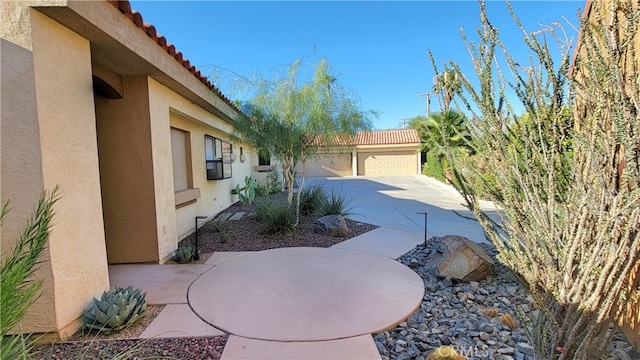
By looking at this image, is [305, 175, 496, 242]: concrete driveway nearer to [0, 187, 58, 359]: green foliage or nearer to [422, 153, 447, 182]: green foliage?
[422, 153, 447, 182]: green foliage

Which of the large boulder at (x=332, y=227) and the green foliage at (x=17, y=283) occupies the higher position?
the green foliage at (x=17, y=283)

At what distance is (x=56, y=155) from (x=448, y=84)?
385 cm

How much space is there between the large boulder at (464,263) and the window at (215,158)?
653 centimetres

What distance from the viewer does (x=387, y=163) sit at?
89.2 feet

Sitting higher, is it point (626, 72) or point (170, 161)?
point (626, 72)

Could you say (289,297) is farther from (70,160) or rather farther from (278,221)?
(278,221)

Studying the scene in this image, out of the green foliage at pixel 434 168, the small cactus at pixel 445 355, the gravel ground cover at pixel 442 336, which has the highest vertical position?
the green foliage at pixel 434 168

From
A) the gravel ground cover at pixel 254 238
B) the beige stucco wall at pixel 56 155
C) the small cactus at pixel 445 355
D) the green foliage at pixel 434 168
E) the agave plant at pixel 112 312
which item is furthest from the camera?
the green foliage at pixel 434 168

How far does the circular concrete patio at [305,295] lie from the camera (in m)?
3.06

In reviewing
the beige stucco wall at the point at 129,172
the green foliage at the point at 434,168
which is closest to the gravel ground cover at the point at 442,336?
the beige stucco wall at the point at 129,172

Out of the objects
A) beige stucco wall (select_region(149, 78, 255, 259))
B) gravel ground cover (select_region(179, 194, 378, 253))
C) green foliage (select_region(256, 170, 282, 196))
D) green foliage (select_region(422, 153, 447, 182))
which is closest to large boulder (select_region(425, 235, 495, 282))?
gravel ground cover (select_region(179, 194, 378, 253))

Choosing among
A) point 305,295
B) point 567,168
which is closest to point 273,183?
point 305,295

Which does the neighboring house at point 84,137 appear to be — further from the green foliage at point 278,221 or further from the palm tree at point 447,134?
the palm tree at point 447,134

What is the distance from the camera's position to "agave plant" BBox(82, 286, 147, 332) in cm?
299
